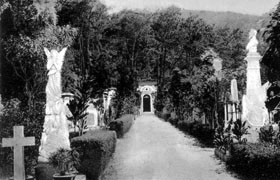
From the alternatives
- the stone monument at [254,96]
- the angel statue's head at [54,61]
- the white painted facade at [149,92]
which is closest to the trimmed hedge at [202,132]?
the stone monument at [254,96]

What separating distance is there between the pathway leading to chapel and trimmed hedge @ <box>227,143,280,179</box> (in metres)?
0.47

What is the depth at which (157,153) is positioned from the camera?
15453 millimetres

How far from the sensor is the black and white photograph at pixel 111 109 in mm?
9703

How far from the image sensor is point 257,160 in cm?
985

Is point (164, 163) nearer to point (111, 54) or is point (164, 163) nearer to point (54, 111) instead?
point (54, 111)

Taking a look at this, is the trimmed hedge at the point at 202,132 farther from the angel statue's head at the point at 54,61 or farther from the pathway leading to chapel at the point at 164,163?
the angel statue's head at the point at 54,61

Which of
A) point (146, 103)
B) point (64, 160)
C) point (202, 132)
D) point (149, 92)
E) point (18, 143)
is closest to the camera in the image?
point (18, 143)

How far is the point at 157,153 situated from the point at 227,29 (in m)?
45.2

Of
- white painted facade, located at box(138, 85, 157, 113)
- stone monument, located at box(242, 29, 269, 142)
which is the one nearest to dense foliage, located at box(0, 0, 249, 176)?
white painted facade, located at box(138, 85, 157, 113)

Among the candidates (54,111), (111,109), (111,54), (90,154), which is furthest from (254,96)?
(111,54)

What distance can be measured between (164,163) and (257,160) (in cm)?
406

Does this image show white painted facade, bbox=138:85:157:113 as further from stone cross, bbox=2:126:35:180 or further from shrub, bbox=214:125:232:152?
stone cross, bbox=2:126:35:180

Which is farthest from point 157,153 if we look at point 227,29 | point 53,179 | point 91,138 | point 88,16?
point 227,29

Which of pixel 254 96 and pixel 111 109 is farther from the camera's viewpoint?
pixel 111 109
